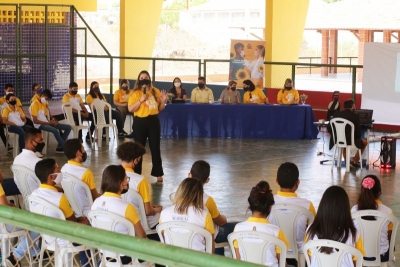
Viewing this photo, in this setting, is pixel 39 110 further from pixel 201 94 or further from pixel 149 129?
pixel 201 94

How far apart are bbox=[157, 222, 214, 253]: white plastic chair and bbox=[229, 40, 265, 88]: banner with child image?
12.6 meters

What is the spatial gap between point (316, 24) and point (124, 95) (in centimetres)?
2110

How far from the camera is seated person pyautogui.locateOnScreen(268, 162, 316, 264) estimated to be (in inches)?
257

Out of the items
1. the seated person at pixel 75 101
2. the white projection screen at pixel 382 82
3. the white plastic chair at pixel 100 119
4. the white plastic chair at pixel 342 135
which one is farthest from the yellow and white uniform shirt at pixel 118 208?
the white projection screen at pixel 382 82

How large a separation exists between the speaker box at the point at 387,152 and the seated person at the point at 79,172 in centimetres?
689

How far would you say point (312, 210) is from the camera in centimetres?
659

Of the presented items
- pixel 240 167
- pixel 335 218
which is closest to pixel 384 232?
pixel 335 218

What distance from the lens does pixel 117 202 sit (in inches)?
233

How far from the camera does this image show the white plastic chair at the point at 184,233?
5660mm

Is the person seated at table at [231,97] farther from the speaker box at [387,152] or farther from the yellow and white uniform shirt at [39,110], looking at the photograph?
the speaker box at [387,152]

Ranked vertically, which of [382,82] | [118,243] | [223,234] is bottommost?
[223,234]

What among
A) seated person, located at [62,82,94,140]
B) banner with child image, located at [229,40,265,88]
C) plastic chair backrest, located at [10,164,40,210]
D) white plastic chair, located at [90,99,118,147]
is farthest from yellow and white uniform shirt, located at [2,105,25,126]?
plastic chair backrest, located at [10,164,40,210]

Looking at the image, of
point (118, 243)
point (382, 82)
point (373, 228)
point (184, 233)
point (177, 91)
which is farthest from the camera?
point (382, 82)

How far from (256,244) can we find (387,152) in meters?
8.32
